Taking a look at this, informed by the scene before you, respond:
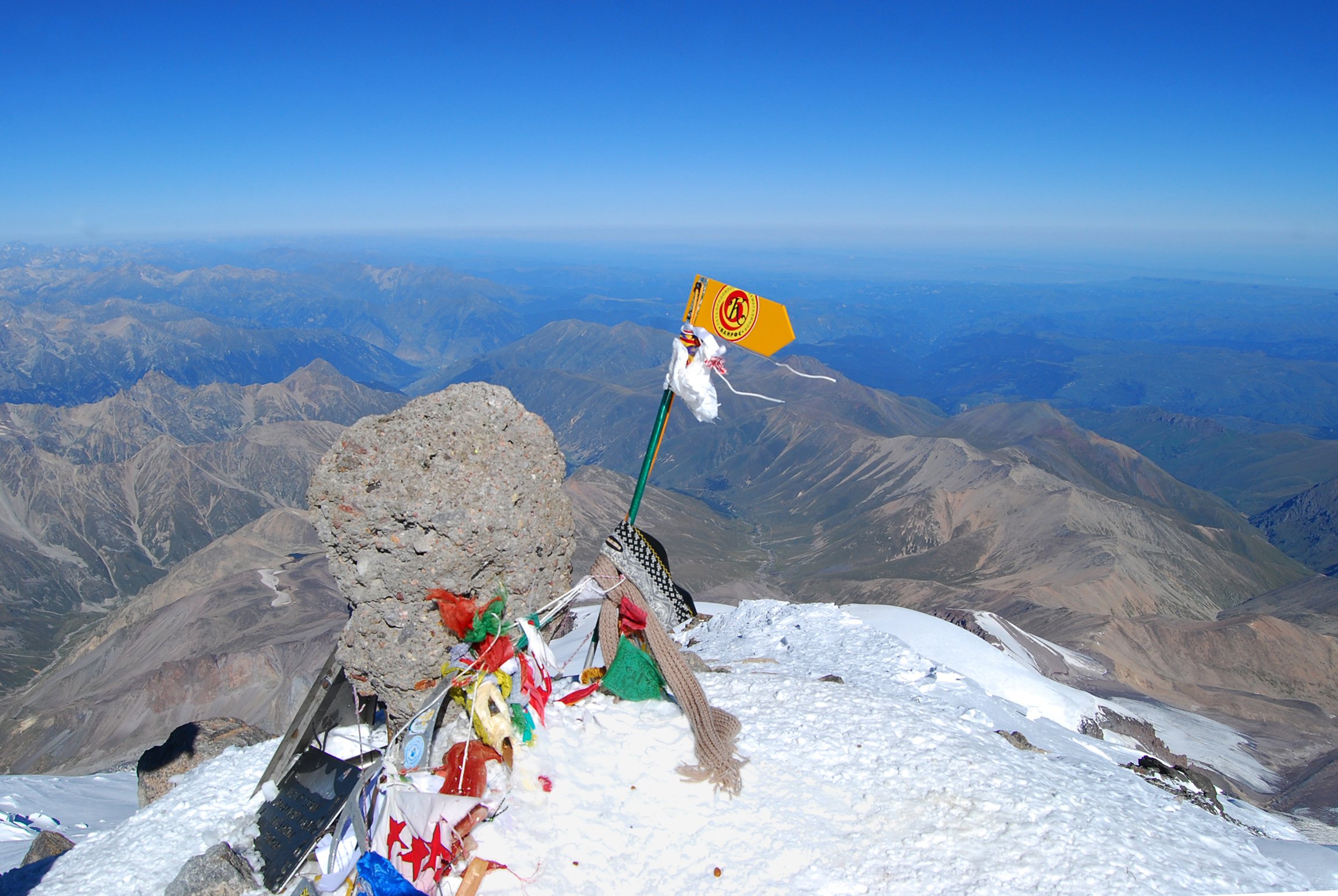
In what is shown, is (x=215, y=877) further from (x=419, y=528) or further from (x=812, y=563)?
(x=812, y=563)

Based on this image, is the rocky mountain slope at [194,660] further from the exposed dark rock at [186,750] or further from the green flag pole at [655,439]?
the green flag pole at [655,439]

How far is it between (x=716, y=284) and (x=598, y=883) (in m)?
6.48

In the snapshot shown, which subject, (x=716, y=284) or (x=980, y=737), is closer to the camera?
(x=716, y=284)

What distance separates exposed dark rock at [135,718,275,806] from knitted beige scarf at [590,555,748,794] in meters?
9.40

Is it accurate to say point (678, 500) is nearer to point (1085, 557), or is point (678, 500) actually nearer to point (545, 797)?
point (1085, 557)

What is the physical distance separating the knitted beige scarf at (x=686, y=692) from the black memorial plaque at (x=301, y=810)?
11.8 ft

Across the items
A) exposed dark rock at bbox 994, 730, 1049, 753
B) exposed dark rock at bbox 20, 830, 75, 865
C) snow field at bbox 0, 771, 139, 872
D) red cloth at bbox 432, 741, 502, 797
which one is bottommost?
snow field at bbox 0, 771, 139, 872

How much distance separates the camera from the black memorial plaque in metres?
7.95

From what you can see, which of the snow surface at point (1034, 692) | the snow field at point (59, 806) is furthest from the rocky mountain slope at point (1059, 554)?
the snow field at point (59, 806)

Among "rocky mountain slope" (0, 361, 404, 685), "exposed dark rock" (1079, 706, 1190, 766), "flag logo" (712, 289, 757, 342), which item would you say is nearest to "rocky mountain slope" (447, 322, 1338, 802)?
"exposed dark rock" (1079, 706, 1190, 766)

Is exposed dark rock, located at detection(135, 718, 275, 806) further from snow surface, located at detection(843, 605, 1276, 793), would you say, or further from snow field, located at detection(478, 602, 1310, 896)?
snow surface, located at detection(843, 605, 1276, 793)

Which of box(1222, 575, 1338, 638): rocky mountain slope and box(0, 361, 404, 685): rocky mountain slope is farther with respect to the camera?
box(0, 361, 404, 685): rocky mountain slope

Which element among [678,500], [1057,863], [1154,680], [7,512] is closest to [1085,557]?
[1154,680]

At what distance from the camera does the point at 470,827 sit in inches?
269
